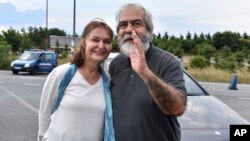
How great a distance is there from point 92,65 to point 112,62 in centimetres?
17

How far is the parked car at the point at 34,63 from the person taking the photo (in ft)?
91.6

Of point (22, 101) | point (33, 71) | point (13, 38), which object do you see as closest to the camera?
point (22, 101)

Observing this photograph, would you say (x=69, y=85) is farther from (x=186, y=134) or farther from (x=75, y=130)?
(x=186, y=134)

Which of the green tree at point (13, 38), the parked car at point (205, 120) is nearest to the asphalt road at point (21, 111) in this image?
the parked car at point (205, 120)

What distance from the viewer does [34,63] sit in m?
28.1

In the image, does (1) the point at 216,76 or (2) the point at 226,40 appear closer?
(1) the point at 216,76

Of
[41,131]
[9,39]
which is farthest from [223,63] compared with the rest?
[9,39]

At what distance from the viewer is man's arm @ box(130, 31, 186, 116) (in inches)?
99.7

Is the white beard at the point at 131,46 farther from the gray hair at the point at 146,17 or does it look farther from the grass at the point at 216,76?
the grass at the point at 216,76

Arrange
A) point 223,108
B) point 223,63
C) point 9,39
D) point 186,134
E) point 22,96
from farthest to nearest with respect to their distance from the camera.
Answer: point 9,39 → point 223,63 → point 22,96 → point 223,108 → point 186,134

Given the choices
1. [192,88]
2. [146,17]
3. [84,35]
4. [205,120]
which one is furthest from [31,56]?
[146,17]

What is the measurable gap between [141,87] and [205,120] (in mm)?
2386

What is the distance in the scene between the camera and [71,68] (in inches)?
120

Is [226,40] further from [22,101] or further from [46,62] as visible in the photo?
[22,101]
